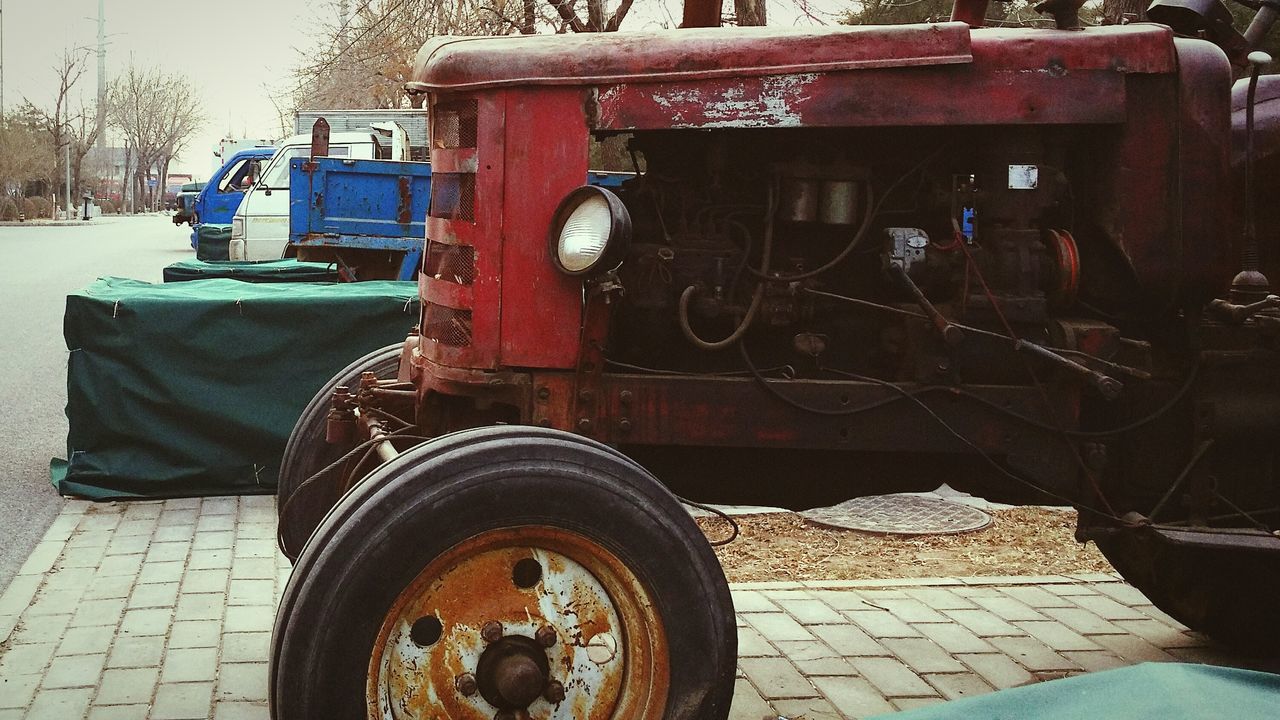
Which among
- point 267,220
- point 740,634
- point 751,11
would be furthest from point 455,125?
point 267,220

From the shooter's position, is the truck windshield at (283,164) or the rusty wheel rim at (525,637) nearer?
the rusty wheel rim at (525,637)

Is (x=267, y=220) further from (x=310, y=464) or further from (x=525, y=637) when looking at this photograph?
(x=525, y=637)

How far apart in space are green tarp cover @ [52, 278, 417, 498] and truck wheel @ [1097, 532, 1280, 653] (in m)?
4.33

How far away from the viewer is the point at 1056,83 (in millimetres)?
3916

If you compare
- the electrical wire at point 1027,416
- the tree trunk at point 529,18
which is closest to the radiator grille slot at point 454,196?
the electrical wire at point 1027,416

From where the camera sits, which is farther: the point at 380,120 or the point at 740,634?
the point at 380,120

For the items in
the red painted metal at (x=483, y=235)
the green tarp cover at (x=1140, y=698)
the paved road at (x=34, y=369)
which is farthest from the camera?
the paved road at (x=34, y=369)

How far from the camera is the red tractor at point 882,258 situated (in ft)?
12.8

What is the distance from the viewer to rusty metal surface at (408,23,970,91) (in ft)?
12.6

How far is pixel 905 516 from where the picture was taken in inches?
298

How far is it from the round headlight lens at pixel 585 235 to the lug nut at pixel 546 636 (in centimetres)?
101

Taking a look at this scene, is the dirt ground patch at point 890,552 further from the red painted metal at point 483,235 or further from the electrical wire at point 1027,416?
the red painted metal at point 483,235

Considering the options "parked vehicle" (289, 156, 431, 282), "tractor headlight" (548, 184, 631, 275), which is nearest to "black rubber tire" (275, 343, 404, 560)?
"tractor headlight" (548, 184, 631, 275)

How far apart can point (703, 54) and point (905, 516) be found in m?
4.28
